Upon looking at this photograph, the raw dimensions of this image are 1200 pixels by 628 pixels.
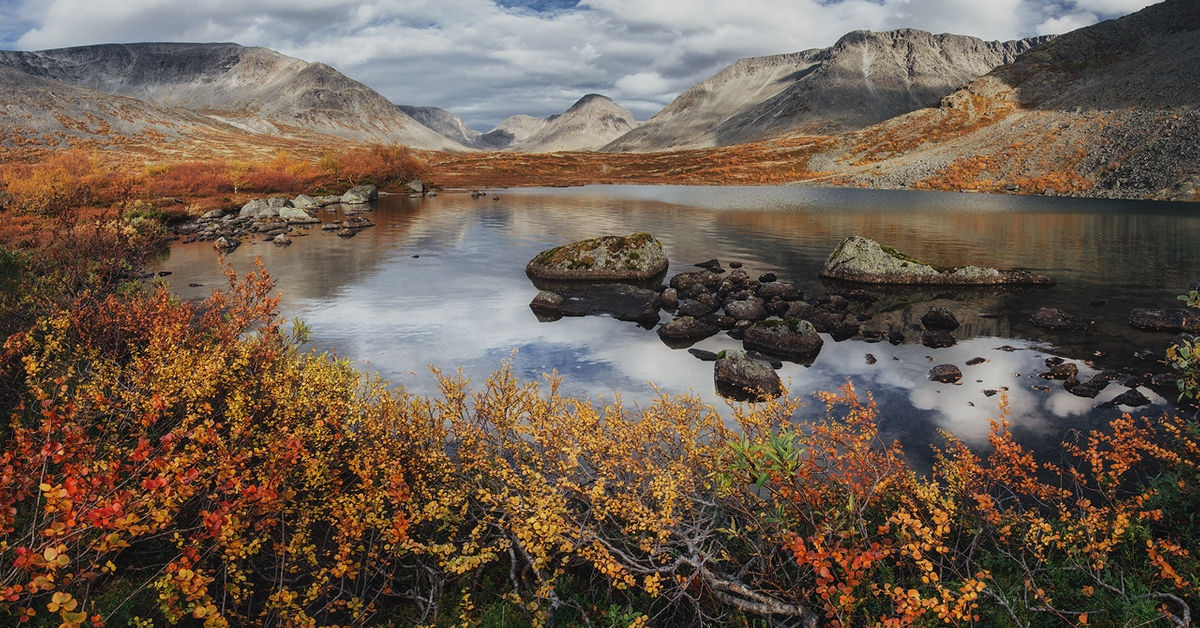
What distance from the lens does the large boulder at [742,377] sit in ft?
63.8

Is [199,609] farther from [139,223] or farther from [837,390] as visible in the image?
[139,223]

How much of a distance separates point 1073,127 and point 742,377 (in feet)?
539

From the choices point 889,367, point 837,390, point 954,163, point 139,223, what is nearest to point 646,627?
point 837,390

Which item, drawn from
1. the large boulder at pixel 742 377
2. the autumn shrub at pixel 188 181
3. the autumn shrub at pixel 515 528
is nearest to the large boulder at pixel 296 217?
the autumn shrub at pixel 188 181

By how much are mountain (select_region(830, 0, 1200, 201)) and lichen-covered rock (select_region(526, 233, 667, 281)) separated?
116 metres

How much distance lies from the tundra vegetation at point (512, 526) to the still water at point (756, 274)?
436 centimetres

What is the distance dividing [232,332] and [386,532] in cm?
989

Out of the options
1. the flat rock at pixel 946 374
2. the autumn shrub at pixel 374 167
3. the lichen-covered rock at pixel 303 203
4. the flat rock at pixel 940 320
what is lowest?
the flat rock at pixel 946 374

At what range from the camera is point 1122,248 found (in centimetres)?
5081

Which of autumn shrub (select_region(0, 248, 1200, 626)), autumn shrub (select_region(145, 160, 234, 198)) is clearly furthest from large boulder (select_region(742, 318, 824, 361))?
autumn shrub (select_region(145, 160, 234, 198))

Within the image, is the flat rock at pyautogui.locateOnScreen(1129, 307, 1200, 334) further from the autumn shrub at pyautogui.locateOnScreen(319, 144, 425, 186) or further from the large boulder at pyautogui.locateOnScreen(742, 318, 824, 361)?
the autumn shrub at pyautogui.locateOnScreen(319, 144, 425, 186)

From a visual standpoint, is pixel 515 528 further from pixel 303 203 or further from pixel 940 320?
pixel 303 203

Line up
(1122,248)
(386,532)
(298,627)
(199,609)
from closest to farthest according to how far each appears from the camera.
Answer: (199,609) → (298,627) → (386,532) → (1122,248)

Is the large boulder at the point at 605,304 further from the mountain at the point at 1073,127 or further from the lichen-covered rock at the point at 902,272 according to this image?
the mountain at the point at 1073,127
